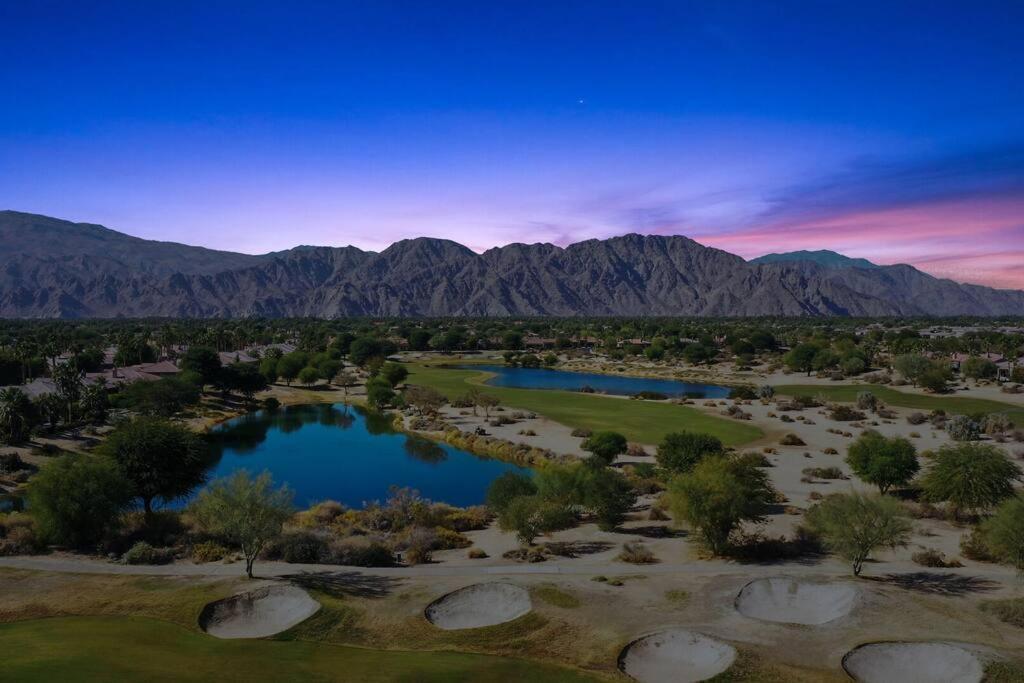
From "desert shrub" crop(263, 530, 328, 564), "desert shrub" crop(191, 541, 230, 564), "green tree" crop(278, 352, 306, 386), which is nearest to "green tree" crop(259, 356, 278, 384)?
"green tree" crop(278, 352, 306, 386)

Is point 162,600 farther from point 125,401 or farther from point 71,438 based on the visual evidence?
point 125,401

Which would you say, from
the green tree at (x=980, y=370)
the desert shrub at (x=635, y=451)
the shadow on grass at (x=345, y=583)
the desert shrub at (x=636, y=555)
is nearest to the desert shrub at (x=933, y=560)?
the desert shrub at (x=636, y=555)

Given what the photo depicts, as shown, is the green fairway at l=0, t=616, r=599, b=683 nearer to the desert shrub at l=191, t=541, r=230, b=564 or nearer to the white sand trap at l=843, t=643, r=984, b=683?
the desert shrub at l=191, t=541, r=230, b=564

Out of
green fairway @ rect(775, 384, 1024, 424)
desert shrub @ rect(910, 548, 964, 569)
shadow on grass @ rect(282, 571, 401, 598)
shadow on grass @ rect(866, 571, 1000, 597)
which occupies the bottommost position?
shadow on grass @ rect(282, 571, 401, 598)

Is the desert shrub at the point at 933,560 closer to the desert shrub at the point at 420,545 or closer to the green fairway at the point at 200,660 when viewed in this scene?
the green fairway at the point at 200,660

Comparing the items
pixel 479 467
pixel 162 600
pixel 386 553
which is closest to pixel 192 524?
pixel 162 600

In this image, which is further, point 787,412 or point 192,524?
point 787,412

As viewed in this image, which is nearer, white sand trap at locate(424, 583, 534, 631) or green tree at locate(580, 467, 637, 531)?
white sand trap at locate(424, 583, 534, 631)
